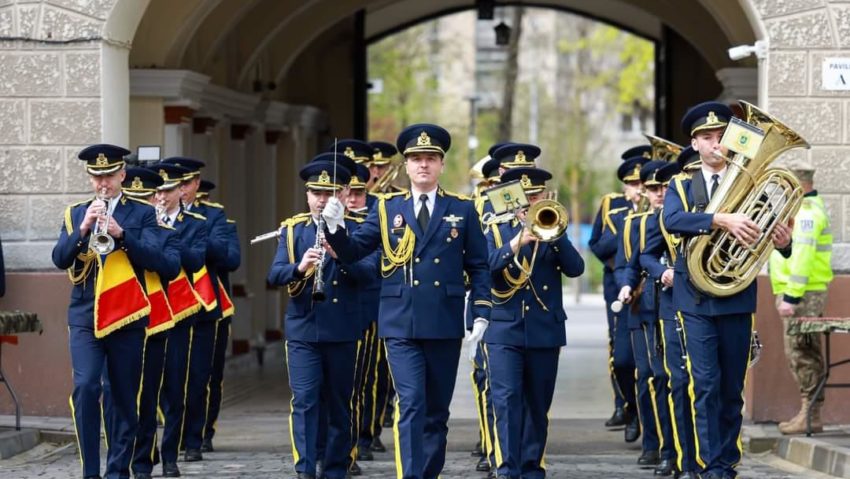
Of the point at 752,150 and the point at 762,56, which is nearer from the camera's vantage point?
the point at 752,150

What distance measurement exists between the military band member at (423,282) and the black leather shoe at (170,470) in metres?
2.39

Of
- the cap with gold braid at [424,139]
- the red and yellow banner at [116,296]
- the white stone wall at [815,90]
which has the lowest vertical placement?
the red and yellow banner at [116,296]

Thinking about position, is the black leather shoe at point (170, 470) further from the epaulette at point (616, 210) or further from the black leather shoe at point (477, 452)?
the epaulette at point (616, 210)

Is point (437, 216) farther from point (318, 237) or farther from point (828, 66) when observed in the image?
point (828, 66)

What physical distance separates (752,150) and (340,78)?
15540 mm

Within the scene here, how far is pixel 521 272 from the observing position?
36.5 ft

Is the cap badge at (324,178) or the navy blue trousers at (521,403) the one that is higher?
the cap badge at (324,178)

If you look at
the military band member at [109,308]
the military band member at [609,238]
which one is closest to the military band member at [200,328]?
the military band member at [109,308]

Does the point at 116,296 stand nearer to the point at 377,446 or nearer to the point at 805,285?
the point at 377,446

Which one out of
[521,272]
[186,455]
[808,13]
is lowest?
[186,455]

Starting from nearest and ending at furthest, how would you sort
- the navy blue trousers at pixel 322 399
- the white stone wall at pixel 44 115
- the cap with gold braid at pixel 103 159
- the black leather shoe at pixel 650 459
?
1. the cap with gold braid at pixel 103 159
2. the navy blue trousers at pixel 322 399
3. the black leather shoe at pixel 650 459
4. the white stone wall at pixel 44 115

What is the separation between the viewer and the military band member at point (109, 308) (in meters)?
10.6

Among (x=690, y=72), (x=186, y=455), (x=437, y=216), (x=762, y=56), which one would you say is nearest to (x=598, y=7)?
(x=690, y=72)

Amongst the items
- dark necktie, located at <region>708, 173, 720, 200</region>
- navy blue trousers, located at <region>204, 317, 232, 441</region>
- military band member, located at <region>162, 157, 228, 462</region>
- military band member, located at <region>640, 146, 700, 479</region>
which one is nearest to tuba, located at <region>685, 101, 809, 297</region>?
dark necktie, located at <region>708, 173, 720, 200</region>
